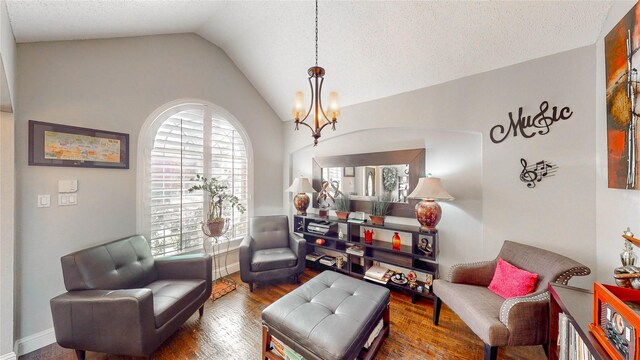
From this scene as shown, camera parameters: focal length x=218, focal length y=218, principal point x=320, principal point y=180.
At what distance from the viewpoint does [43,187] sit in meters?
1.86

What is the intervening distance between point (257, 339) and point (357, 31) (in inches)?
125

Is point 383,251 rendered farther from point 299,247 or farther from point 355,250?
point 299,247

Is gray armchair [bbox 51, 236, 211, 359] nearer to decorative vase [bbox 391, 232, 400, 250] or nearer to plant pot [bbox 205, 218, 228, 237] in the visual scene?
plant pot [bbox 205, 218, 228, 237]

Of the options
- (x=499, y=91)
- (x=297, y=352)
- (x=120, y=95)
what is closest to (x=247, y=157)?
(x=120, y=95)

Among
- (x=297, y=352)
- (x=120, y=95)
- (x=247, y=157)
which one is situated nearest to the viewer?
(x=297, y=352)

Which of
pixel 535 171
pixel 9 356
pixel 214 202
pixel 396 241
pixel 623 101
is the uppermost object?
pixel 623 101

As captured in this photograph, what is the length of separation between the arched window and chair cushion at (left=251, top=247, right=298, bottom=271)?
0.72 metres

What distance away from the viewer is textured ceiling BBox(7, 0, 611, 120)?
173 cm

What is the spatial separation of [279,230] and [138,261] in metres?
1.63

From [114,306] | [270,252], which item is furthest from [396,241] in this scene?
[114,306]

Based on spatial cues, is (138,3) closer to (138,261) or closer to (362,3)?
(362,3)

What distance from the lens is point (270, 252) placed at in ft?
9.76

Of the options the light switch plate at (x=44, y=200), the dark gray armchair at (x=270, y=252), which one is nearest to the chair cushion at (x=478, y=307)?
the dark gray armchair at (x=270, y=252)

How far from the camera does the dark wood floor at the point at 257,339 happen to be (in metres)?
1.78
